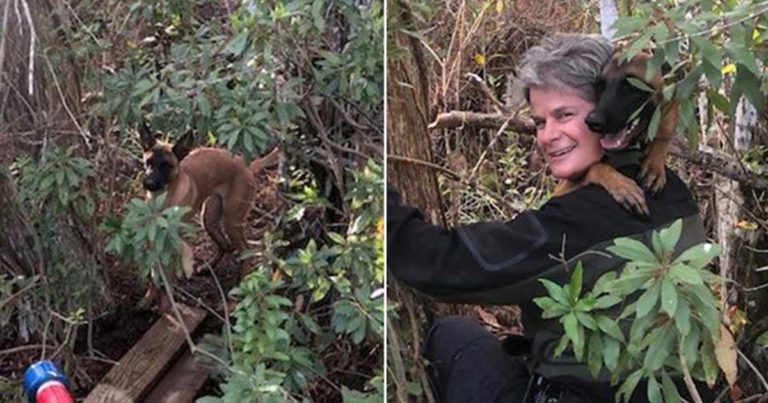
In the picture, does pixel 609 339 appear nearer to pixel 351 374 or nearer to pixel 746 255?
pixel 746 255

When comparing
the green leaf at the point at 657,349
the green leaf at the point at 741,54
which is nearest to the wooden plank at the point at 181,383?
the green leaf at the point at 657,349

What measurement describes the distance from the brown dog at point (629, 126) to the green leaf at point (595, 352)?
127 millimetres

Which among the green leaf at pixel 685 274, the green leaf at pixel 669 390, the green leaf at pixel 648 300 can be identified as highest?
the green leaf at pixel 685 274

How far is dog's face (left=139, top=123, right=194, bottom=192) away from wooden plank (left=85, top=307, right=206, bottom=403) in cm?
21

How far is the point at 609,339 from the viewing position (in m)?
0.85

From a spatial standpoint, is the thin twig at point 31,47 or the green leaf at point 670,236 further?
the thin twig at point 31,47

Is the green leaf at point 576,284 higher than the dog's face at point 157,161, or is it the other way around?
the green leaf at point 576,284

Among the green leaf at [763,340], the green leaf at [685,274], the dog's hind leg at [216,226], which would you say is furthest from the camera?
the dog's hind leg at [216,226]

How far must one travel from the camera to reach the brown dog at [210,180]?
1430 mm

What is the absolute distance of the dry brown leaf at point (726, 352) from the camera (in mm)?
881

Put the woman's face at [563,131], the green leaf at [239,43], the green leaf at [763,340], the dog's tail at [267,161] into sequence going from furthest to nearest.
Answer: the dog's tail at [267,161], the green leaf at [239,43], the green leaf at [763,340], the woman's face at [563,131]

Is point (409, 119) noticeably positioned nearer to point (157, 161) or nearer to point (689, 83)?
point (689, 83)

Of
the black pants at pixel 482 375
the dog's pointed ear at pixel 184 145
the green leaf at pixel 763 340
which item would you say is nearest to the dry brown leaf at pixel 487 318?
the black pants at pixel 482 375

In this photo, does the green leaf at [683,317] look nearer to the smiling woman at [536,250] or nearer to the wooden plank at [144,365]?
the smiling woman at [536,250]
